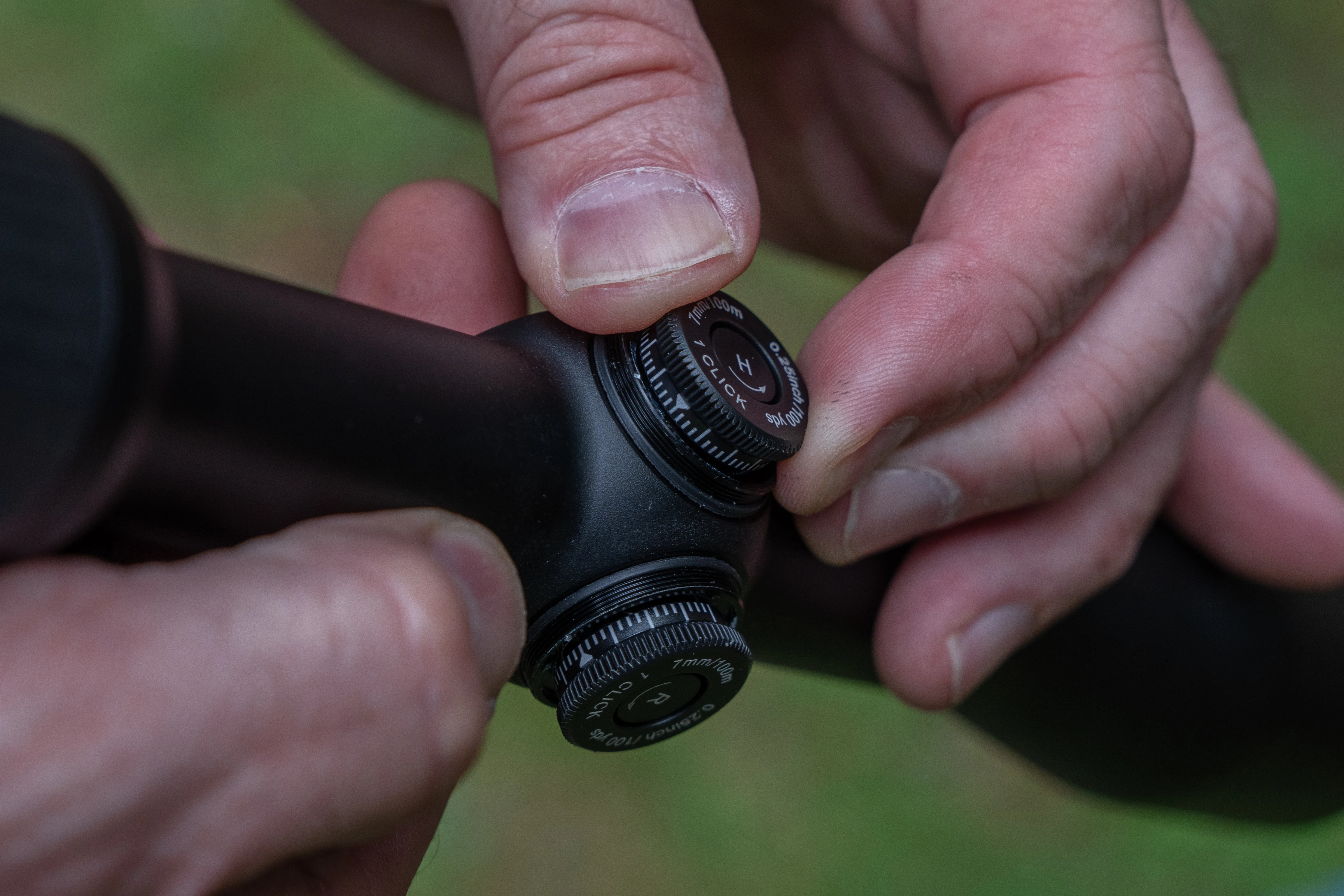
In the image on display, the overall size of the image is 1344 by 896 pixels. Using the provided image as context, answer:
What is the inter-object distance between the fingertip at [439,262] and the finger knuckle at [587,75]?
0.23 metres

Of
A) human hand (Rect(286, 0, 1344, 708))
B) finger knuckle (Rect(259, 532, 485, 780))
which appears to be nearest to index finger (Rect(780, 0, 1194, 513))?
human hand (Rect(286, 0, 1344, 708))

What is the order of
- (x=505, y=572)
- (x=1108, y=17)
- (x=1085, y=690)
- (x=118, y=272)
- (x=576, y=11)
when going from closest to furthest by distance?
(x=118, y=272) → (x=505, y=572) → (x=576, y=11) → (x=1108, y=17) → (x=1085, y=690)

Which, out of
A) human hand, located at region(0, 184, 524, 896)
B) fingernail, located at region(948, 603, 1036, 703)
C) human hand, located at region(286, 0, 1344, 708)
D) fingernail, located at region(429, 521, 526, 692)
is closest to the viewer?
human hand, located at region(0, 184, 524, 896)

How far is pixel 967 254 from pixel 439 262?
1.58 ft

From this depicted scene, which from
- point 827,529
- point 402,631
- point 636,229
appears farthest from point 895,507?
point 402,631

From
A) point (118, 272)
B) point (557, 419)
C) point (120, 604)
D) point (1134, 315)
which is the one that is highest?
point (118, 272)

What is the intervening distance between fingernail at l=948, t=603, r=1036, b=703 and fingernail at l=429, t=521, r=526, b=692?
58cm

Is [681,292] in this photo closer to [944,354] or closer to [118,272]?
[944,354]

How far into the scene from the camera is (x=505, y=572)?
1.86 ft

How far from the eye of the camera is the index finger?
0.83 m

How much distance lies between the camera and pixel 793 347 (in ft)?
7.60

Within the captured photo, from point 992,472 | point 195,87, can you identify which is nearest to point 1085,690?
point 992,472

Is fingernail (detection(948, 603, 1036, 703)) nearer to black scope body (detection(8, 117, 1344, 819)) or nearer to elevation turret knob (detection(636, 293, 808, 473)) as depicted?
black scope body (detection(8, 117, 1344, 819))

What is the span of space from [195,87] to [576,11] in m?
2.01
